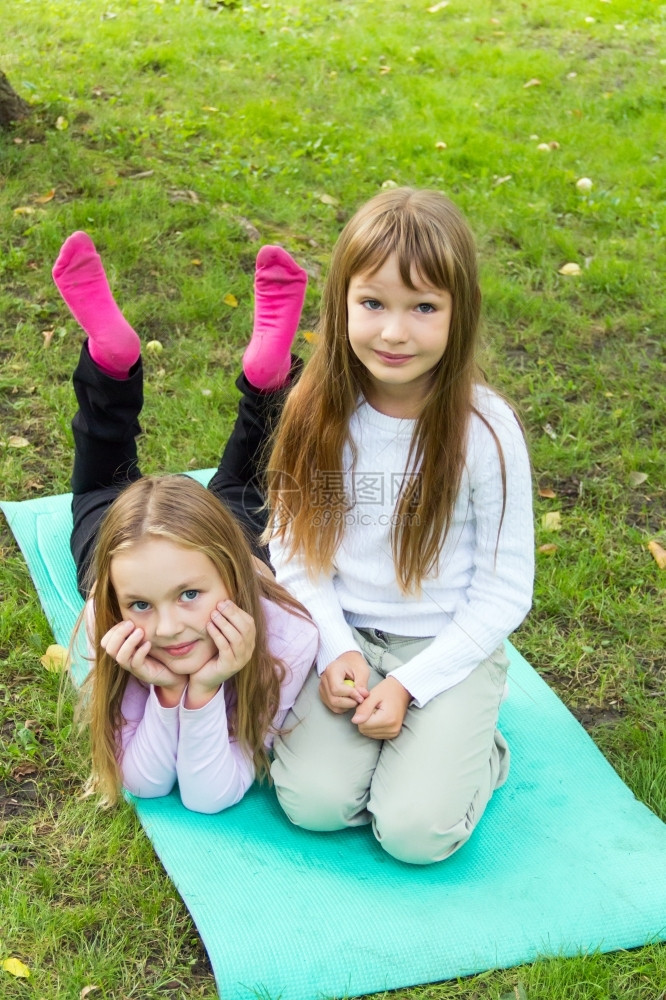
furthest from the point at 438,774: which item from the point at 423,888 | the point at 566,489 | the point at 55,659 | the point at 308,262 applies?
the point at 308,262

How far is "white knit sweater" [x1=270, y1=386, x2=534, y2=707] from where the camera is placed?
7.53 ft

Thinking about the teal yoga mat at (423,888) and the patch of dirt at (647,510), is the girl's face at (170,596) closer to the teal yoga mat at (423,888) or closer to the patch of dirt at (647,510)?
the teal yoga mat at (423,888)

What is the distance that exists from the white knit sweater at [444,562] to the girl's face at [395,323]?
176mm

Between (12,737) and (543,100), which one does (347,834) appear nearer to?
(12,737)

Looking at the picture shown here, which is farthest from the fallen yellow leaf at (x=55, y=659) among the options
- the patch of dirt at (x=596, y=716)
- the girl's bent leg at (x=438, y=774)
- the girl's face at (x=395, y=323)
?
the patch of dirt at (x=596, y=716)

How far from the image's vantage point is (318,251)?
457cm

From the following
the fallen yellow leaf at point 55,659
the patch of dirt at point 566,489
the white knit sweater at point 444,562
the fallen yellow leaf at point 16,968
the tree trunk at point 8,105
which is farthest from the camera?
the tree trunk at point 8,105

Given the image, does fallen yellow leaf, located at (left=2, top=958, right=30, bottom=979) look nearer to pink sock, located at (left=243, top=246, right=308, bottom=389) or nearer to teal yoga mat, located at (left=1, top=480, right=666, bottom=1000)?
teal yoga mat, located at (left=1, top=480, right=666, bottom=1000)

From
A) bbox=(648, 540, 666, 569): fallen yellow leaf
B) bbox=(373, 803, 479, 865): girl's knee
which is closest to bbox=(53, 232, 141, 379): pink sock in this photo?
bbox=(373, 803, 479, 865): girl's knee

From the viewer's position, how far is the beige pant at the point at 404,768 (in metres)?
2.27

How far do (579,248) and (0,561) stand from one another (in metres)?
3.00

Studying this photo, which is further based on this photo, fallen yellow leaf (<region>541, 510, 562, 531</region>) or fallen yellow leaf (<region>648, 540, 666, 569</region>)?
fallen yellow leaf (<region>541, 510, 562, 531</region>)

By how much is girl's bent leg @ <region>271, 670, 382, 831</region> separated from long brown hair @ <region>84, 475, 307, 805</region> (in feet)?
0.24

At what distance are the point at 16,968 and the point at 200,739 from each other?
0.56 metres
